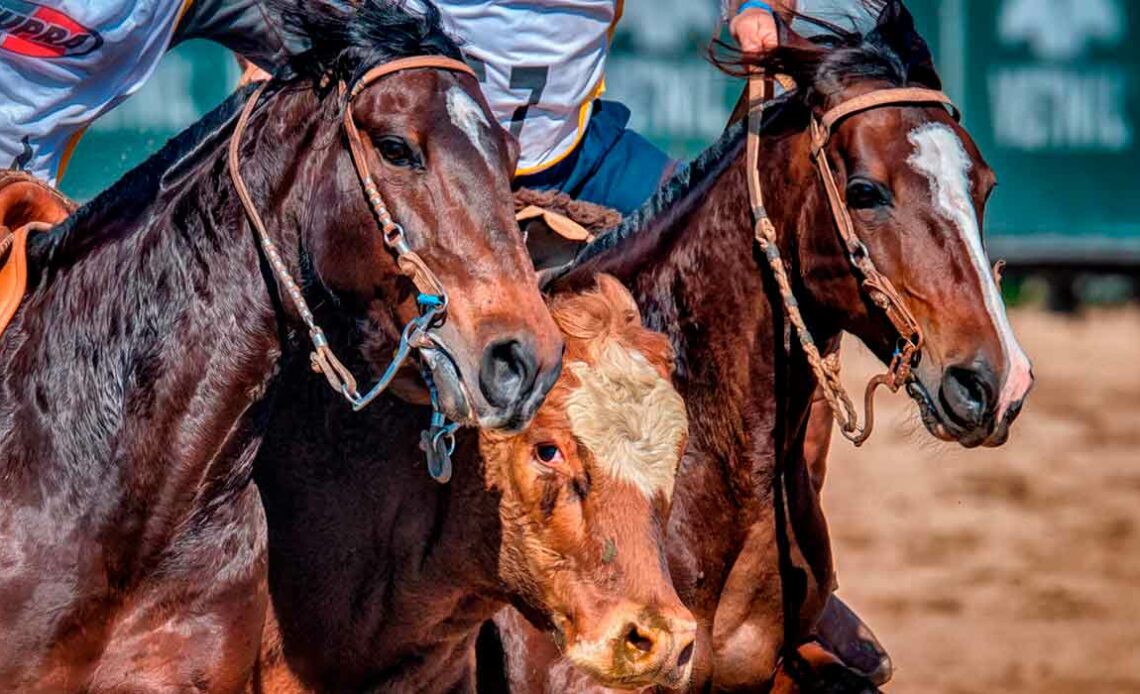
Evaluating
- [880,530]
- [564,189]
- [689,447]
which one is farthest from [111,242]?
[880,530]

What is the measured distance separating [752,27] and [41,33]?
155 cm

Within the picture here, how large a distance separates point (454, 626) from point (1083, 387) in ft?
26.1

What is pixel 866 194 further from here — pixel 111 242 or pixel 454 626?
pixel 111 242

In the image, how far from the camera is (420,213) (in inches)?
127

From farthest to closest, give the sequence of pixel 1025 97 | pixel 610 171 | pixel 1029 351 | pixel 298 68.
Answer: pixel 1029 351 < pixel 1025 97 < pixel 610 171 < pixel 298 68

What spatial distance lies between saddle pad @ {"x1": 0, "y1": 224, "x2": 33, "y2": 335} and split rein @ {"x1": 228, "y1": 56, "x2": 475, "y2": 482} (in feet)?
1.63

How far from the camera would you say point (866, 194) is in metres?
3.91

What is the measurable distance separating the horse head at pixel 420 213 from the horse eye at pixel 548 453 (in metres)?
0.34

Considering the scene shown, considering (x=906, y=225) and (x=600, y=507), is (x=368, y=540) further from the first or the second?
(x=906, y=225)

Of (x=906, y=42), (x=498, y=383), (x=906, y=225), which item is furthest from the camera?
(x=906, y=42)

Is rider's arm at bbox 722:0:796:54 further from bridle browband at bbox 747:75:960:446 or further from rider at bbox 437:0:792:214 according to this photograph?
bridle browband at bbox 747:75:960:446

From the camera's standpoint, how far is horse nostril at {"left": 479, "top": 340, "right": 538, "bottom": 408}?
3115 mm

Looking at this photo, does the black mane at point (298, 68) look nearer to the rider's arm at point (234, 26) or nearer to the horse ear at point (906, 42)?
the rider's arm at point (234, 26)

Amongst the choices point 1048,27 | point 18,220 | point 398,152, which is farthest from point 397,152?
point 1048,27
